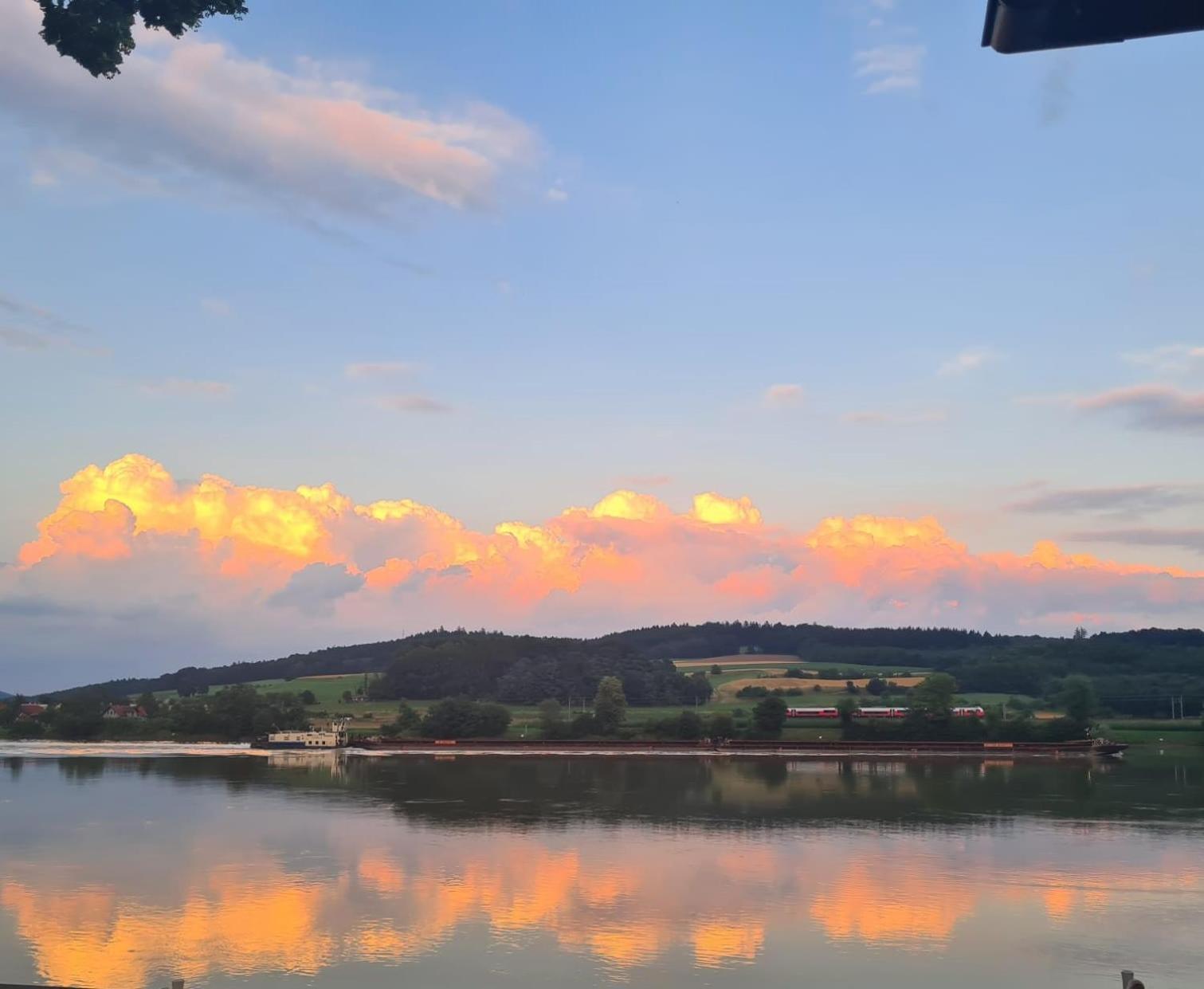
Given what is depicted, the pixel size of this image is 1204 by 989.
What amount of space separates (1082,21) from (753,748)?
10351 cm

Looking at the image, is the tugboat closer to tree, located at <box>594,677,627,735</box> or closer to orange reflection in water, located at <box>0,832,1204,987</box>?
tree, located at <box>594,677,627,735</box>

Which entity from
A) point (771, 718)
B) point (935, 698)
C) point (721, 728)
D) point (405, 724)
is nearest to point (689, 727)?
point (721, 728)

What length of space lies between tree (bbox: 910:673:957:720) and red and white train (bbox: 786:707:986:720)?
1.58m

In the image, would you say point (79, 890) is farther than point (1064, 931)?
Yes

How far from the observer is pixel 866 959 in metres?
27.3

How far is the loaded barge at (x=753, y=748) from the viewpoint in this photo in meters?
101

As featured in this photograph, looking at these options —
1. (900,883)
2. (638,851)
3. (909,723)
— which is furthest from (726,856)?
(909,723)

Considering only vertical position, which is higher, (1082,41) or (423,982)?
(1082,41)

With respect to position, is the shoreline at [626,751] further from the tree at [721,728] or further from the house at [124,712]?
the house at [124,712]

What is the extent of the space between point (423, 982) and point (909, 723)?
93745 mm

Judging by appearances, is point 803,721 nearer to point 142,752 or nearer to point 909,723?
point 909,723

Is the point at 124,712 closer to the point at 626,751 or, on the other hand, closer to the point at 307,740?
the point at 307,740

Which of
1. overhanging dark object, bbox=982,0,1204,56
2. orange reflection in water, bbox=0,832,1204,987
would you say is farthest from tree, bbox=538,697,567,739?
overhanging dark object, bbox=982,0,1204,56

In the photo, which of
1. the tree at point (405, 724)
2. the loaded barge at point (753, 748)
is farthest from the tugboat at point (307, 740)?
the tree at point (405, 724)
